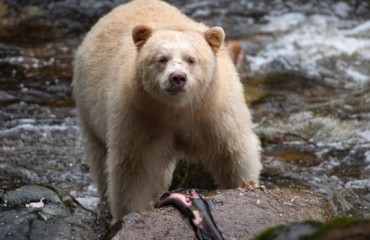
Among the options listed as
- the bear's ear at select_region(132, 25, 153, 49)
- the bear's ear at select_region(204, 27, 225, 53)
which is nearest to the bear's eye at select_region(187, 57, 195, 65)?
the bear's ear at select_region(204, 27, 225, 53)

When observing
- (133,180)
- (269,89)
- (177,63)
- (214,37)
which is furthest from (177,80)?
(269,89)

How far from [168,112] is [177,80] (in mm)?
620

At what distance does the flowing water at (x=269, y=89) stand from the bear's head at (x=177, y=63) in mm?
1709

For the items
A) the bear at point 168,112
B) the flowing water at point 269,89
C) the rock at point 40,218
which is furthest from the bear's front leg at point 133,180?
the flowing water at point 269,89

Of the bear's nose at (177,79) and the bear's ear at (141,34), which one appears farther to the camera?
the bear's ear at (141,34)

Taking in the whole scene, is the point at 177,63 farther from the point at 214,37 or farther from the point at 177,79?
the point at 214,37

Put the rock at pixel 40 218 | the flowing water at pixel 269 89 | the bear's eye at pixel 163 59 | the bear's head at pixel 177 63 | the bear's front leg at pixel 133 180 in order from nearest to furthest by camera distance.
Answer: the rock at pixel 40 218, the bear's head at pixel 177 63, the bear's eye at pixel 163 59, the bear's front leg at pixel 133 180, the flowing water at pixel 269 89

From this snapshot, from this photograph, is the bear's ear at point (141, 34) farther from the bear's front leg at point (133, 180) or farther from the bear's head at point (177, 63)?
the bear's front leg at point (133, 180)

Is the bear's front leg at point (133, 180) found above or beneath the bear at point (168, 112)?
beneath

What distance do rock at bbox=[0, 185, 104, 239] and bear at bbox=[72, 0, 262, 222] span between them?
735 mm

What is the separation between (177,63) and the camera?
5.72 metres

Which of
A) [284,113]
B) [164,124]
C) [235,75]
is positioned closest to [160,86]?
[164,124]

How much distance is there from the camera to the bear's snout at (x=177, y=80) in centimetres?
554

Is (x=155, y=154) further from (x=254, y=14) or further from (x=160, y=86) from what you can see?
(x=254, y=14)
